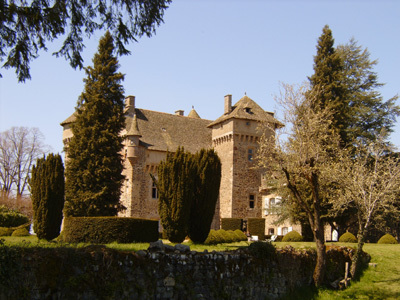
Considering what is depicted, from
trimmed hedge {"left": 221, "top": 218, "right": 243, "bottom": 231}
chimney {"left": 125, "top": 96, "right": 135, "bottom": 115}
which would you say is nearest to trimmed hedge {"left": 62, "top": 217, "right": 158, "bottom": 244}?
trimmed hedge {"left": 221, "top": 218, "right": 243, "bottom": 231}

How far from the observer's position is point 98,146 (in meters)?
29.8

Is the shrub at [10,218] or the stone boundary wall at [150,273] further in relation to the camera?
the shrub at [10,218]

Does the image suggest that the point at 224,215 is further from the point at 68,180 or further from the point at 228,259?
the point at 228,259

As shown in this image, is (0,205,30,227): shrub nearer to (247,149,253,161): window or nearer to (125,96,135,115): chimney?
(125,96,135,115): chimney

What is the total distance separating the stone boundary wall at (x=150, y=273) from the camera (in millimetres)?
10664

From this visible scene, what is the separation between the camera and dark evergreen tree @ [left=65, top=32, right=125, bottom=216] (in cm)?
2902

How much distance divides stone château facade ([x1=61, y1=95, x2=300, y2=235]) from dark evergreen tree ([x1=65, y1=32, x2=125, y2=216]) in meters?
11.2

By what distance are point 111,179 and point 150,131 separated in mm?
16523

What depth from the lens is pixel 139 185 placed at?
43.2 m

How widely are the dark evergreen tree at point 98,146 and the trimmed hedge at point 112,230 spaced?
5.53m

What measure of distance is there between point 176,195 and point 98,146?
9677 millimetres

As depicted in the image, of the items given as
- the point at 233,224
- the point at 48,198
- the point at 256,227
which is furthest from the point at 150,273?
the point at 233,224

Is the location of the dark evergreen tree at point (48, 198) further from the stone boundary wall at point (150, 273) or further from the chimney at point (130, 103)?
the chimney at point (130, 103)

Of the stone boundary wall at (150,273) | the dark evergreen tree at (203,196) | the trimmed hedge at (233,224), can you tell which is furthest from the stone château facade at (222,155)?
the stone boundary wall at (150,273)
